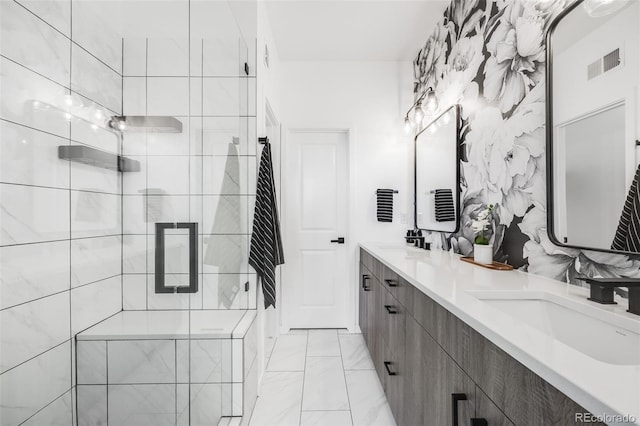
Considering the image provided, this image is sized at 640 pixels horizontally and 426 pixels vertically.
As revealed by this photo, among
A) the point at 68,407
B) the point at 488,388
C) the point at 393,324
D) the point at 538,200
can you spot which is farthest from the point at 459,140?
the point at 68,407

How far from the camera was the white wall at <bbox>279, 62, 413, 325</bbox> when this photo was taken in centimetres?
→ 309

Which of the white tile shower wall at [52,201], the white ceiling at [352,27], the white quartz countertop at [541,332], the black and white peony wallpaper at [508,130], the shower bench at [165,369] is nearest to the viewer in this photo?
the white quartz countertop at [541,332]

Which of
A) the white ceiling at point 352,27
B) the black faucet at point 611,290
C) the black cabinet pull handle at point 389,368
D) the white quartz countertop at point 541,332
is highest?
the white ceiling at point 352,27

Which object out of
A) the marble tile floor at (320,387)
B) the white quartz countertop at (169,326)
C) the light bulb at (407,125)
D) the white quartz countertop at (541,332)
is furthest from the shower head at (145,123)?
the light bulb at (407,125)

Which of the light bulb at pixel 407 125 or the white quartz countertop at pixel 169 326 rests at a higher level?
the light bulb at pixel 407 125

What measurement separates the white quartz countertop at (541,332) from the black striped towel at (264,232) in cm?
87

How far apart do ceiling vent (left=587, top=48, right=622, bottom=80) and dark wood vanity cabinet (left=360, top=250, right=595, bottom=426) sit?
0.98 meters

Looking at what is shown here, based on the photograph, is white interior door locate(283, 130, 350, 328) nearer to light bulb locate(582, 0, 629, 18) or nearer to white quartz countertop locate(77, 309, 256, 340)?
white quartz countertop locate(77, 309, 256, 340)

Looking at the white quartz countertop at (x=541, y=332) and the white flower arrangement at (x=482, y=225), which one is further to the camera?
the white flower arrangement at (x=482, y=225)

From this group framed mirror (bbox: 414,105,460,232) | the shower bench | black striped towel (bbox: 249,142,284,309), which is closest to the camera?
the shower bench

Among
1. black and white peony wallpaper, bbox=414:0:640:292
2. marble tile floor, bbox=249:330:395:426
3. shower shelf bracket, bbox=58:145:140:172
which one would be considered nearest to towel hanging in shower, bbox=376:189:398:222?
black and white peony wallpaper, bbox=414:0:640:292

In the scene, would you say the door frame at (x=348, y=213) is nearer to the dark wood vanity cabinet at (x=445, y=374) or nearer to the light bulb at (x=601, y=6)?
the dark wood vanity cabinet at (x=445, y=374)

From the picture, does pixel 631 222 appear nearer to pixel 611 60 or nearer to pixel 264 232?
pixel 611 60

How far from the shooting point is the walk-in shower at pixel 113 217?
81 centimetres
